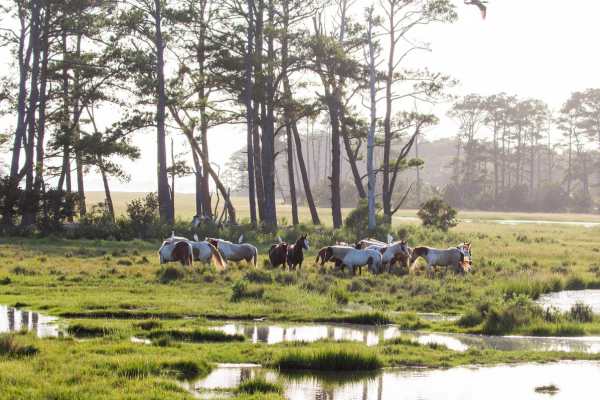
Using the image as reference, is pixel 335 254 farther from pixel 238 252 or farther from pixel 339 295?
pixel 339 295

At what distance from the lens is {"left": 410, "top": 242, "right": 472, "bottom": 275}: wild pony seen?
27281 millimetres

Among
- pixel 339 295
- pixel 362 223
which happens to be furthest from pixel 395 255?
pixel 362 223

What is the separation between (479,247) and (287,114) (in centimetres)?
1297

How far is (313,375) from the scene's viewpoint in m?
12.8

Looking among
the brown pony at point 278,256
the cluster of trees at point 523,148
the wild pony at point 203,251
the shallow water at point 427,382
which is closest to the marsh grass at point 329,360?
the shallow water at point 427,382

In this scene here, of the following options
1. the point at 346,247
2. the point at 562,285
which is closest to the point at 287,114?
the point at 346,247

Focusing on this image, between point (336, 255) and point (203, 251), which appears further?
point (203, 251)

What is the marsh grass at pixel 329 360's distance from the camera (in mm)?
13094

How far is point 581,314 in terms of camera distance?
60.6 feet

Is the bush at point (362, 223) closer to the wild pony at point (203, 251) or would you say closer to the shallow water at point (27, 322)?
the wild pony at point (203, 251)

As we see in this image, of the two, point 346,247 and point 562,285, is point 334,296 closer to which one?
point 346,247

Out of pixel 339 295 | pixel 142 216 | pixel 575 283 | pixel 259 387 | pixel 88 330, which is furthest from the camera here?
pixel 142 216

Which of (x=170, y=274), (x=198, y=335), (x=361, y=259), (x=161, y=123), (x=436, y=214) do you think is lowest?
(x=198, y=335)

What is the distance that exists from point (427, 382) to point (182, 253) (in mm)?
15107
